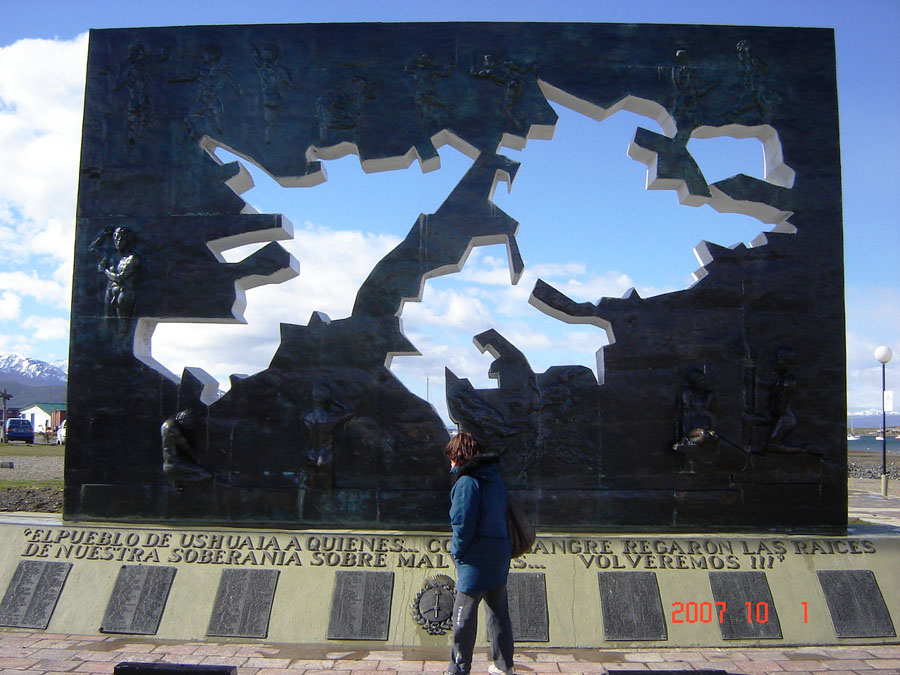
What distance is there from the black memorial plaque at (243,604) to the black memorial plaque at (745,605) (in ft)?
12.4

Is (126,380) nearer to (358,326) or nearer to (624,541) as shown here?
(358,326)

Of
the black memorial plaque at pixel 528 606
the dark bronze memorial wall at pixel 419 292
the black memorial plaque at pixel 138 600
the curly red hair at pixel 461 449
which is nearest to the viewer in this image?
the curly red hair at pixel 461 449

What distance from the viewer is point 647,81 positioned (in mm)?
7660

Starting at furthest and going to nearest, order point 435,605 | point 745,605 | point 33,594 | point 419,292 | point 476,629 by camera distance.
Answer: point 419,292 → point 33,594 → point 745,605 → point 435,605 → point 476,629

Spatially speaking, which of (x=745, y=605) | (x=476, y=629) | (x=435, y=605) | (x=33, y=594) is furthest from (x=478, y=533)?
(x=33, y=594)

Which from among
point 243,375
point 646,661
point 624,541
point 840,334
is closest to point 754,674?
point 646,661

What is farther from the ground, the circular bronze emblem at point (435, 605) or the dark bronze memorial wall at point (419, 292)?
the dark bronze memorial wall at point (419, 292)

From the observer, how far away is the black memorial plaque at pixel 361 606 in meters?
5.77

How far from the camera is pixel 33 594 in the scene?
6223mm
